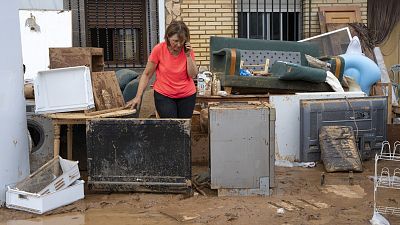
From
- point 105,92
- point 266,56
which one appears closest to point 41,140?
point 105,92

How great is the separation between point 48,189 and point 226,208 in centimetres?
168

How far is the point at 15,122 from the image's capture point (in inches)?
203

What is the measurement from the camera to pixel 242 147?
5258 millimetres

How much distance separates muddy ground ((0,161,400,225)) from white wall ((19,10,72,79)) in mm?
4242

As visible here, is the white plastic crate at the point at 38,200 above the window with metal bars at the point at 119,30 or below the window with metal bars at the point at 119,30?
below

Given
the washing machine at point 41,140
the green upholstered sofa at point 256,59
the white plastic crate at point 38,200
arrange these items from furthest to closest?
the green upholstered sofa at point 256,59
the washing machine at point 41,140
the white plastic crate at point 38,200

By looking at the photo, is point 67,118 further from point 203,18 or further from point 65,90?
point 203,18

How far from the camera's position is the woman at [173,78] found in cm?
558

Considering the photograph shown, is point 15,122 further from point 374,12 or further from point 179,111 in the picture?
point 374,12

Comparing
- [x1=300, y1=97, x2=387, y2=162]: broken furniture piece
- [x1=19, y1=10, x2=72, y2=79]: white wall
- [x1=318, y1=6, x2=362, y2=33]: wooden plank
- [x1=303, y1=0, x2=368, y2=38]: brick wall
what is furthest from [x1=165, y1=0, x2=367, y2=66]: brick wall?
[x1=300, y1=97, x2=387, y2=162]: broken furniture piece

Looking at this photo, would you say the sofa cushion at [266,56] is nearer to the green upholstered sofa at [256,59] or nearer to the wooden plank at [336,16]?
the green upholstered sofa at [256,59]

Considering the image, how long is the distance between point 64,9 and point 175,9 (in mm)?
1854

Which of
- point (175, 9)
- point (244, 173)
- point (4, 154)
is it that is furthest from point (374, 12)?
point (4, 154)

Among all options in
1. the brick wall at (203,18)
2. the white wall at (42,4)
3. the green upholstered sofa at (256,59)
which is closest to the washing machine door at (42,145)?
the green upholstered sofa at (256,59)
